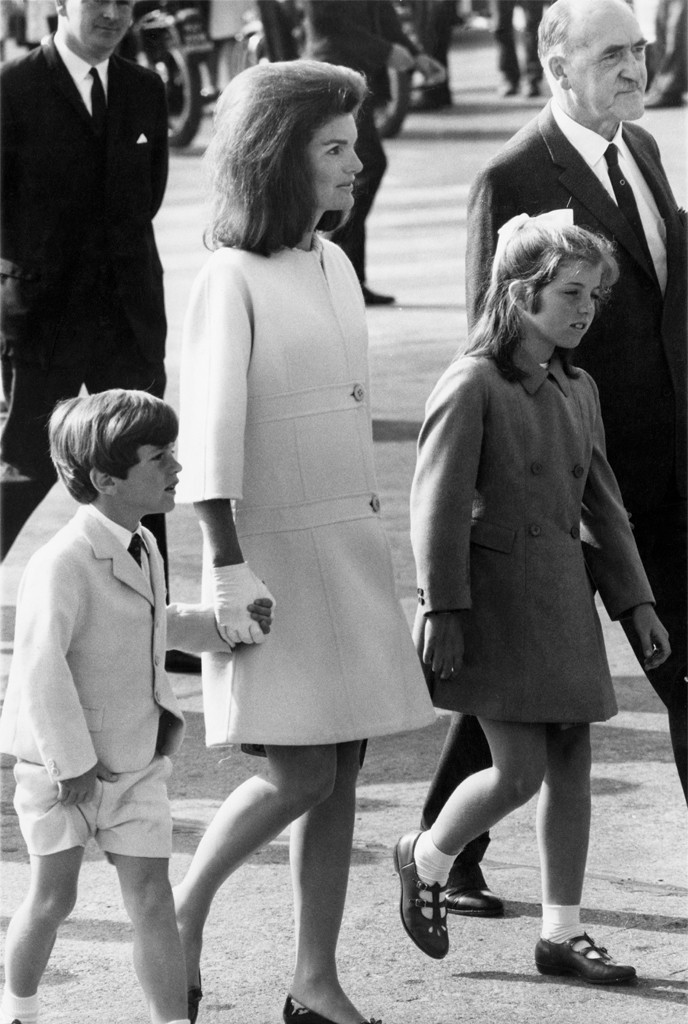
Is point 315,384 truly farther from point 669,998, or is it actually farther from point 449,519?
point 669,998

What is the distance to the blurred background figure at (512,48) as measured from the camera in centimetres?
2248

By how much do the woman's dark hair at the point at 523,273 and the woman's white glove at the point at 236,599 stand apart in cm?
78

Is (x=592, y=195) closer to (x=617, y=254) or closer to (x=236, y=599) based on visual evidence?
(x=617, y=254)

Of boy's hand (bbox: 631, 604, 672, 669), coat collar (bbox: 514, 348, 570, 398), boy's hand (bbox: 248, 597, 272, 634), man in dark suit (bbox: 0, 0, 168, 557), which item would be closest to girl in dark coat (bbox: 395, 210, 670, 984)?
coat collar (bbox: 514, 348, 570, 398)

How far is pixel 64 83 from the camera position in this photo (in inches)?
228

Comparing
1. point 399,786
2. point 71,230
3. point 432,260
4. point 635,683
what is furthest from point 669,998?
point 432,260

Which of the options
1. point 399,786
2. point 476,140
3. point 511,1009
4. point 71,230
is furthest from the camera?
point 476,140

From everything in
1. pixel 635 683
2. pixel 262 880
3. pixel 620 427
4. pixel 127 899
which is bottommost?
pixel 635 683

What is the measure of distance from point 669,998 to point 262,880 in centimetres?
106

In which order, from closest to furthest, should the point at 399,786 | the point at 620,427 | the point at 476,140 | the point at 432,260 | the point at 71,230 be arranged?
the point at 620,427
the point at 399,786
the point at 71,230
the point at 432,260
the point at 476,140

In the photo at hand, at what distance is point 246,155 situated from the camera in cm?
371

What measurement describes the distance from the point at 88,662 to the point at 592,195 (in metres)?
1.66

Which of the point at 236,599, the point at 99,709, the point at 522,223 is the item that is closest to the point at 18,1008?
the point at 99,709

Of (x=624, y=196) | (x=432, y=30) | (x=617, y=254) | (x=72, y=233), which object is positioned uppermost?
(x=624, y=196)
